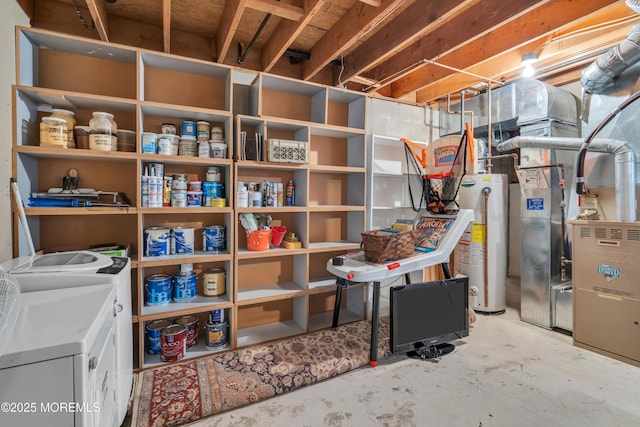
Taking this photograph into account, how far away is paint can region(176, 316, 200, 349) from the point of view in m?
2.43

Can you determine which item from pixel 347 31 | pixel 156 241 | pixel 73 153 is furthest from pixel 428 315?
pixel 73 153

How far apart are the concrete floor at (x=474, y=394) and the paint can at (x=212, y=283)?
956mm

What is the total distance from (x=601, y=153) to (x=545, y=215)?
0.73m

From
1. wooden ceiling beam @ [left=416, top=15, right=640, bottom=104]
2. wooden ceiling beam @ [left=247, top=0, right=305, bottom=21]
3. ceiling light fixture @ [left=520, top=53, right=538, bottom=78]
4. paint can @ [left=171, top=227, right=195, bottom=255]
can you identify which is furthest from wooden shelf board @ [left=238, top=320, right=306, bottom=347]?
ceiling light fixture @ [left=520, top=53, right=538, bottom=78]

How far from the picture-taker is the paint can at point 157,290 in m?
2.30

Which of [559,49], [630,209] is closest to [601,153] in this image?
[630,209]

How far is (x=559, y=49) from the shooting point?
3.07 m

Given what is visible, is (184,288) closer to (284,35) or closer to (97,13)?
(97,13)

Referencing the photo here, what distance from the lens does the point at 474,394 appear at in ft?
6.57

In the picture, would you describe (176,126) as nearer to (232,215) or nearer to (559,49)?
(232,215)

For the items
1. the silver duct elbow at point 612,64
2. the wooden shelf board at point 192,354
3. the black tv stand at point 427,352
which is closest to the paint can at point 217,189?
the wooden shelf board at point 192,354

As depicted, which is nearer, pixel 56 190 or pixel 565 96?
pixel 56 190

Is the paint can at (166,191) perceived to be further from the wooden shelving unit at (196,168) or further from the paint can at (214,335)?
the paint can at (214,335)

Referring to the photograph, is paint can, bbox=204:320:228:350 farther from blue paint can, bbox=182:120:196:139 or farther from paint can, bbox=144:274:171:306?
blue paint can, bbox=182:120:196:139
